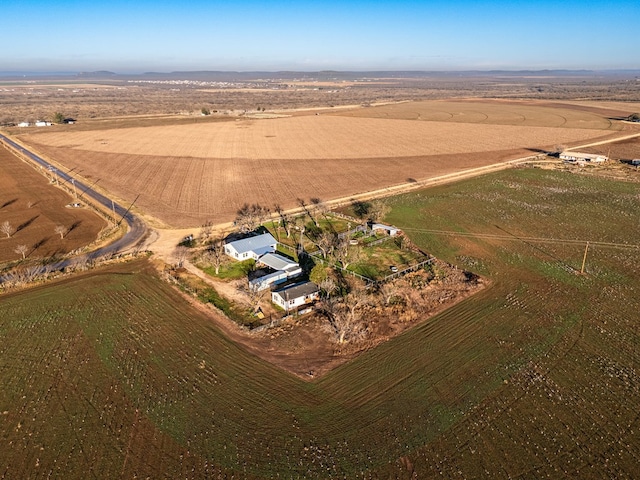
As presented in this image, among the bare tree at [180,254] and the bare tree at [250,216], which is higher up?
the bare tree at [250,216]

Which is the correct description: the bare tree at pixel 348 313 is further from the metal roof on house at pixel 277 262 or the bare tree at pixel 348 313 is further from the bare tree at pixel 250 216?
the bare tree at pixel 250 216

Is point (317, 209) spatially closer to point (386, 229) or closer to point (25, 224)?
point (386, 229)

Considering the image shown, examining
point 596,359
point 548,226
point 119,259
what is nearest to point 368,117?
point 548,226

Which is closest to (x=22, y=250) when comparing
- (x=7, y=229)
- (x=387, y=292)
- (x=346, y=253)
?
(x=7, y=229)

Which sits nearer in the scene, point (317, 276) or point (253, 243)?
point (317, 276)

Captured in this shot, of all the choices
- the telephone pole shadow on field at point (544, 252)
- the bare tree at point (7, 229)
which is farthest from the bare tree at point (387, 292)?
the bare tree at point (7, 229)
